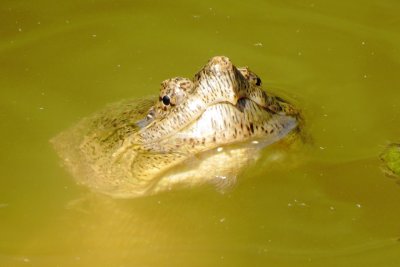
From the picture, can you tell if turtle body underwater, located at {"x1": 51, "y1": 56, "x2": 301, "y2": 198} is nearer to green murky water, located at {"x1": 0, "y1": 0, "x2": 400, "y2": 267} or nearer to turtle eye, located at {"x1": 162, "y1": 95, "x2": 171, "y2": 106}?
turtle eye, located at {"x1": 162, "y1": 95, "x2": 171, "y2": 106}

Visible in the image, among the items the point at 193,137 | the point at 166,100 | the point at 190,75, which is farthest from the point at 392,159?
the point at 190,75

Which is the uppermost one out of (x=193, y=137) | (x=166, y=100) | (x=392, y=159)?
(x=166, y=100)

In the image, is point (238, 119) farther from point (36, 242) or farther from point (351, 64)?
point (351, 64)

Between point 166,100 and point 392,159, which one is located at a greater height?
point 166,100

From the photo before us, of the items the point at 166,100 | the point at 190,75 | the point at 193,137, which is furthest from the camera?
the point at 190,75

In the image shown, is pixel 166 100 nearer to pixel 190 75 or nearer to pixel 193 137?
pixel 193 137

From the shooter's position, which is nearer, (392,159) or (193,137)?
(193,137)

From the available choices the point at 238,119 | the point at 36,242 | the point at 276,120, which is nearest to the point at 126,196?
the point at 36,242

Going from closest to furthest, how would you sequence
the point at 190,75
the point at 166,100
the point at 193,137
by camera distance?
the point at 193,137 → the point at 166,100 → the point at 190,75
